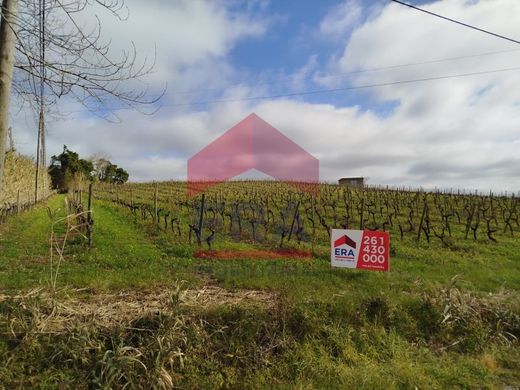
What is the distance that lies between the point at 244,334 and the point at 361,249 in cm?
397

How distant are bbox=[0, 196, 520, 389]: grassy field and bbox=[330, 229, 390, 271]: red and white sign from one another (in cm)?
46

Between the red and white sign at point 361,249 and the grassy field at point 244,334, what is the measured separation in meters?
0.46

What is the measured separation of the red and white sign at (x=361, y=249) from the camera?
24.5 feet

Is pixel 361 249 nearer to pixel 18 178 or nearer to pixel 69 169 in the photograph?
pixel 18 178

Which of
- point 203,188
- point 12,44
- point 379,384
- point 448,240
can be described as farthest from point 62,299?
point 203,188

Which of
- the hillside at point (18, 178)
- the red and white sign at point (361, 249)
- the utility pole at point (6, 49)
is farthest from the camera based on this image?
the hillside at point (18, 178)

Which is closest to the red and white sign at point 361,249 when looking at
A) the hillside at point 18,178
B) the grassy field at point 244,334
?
the grassy field at point 244,334

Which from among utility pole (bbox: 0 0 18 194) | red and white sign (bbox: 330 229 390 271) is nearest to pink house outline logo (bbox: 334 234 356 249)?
red and white sign (bbox: 330 229 390 271)

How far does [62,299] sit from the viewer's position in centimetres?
479

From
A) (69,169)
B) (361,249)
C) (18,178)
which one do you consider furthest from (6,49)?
(69,169)

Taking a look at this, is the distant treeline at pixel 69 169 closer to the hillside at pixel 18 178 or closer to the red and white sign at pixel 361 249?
the hillside at pixel 18 178

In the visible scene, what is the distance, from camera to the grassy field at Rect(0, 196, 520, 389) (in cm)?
373

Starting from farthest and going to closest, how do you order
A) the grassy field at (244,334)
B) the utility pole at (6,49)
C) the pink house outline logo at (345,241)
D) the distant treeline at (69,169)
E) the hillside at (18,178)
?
the distant treeline at (69,169) → the hillside at (18,178) → the pink house outline logo at (345,241) → the grassy field at (244,334) → the utility pole at (6,49)

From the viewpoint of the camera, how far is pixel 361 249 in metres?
7.69
